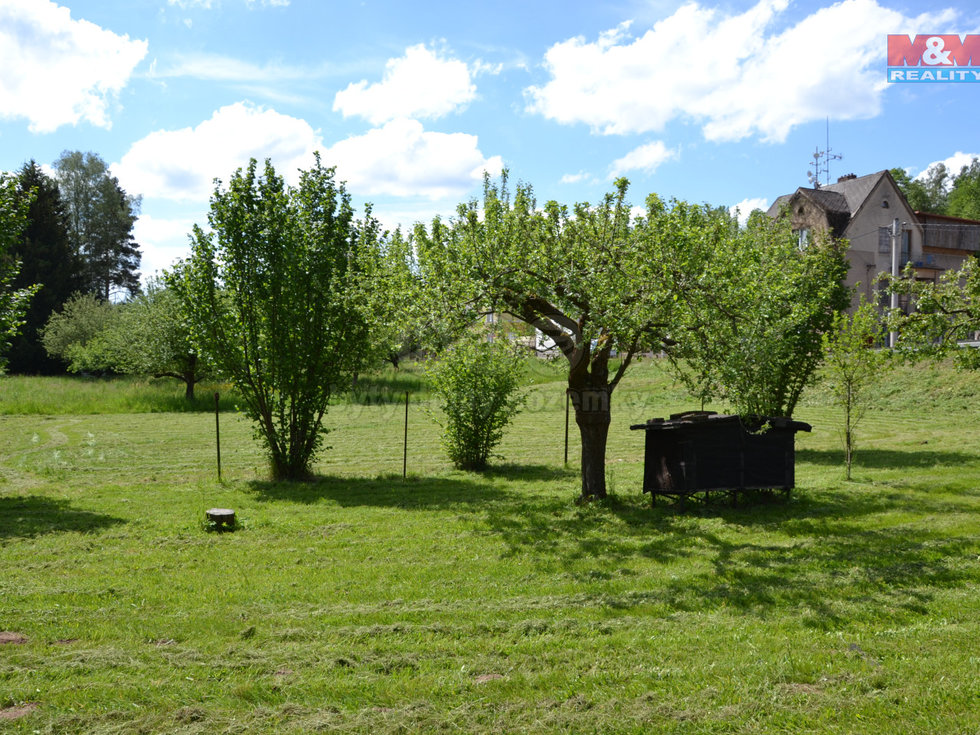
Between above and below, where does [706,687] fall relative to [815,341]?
below

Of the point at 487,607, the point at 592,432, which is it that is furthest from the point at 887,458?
the point at 487,607

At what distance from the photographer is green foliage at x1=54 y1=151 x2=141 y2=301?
220ft

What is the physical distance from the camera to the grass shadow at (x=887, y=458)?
1759 centimetres

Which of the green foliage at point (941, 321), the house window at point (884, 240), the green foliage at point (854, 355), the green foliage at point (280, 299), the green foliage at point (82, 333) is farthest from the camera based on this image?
the green foliage at point (82, 333)

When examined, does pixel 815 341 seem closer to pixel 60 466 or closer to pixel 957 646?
pixel 957 646

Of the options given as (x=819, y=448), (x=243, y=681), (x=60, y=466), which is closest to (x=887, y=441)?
(x=819, y=448)

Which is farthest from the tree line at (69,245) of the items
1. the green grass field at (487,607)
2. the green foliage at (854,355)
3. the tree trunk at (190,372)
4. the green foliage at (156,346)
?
the green foliage at (854,355)

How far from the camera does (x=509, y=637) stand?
21.3 feet

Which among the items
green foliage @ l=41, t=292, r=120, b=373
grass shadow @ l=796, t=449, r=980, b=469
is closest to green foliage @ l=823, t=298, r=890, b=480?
grass shadow @ l=796, t=449, r=980, b=469

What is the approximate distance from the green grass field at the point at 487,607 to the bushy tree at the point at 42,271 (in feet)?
155

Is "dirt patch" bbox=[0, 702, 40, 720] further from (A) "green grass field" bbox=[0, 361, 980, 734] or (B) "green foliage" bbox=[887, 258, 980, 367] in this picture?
(B) "green foliage" bbox=[887, 258, 980, 367]

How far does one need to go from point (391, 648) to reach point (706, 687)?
2.66 m

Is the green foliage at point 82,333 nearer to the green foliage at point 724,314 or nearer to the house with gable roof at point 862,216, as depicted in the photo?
the house with gable roof at point 862,216

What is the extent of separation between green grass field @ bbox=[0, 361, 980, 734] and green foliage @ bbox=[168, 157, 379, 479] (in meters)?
2.09
